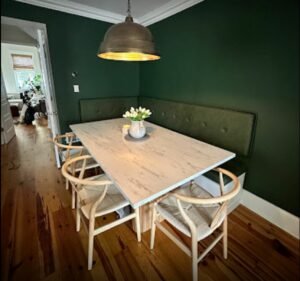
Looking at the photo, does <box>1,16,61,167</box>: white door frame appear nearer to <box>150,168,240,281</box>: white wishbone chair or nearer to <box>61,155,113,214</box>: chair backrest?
<box>61,155,113,214</box>: chair backrest

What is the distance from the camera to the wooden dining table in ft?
3.56

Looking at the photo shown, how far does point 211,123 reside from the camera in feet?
7.23

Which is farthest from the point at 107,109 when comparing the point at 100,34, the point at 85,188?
the point at 85,188

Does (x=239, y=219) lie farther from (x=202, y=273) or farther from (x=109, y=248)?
(x=109, y=248)

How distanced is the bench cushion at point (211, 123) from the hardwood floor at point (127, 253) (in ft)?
2.65

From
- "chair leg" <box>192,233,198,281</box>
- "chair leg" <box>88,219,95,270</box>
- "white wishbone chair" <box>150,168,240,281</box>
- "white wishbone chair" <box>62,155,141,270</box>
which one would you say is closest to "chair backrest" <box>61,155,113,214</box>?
"white wishbone chair" <box>62,155,141,270</box>

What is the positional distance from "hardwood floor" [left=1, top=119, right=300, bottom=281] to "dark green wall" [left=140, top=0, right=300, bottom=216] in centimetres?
43

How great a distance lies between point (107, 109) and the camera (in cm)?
322

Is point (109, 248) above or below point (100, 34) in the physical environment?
below

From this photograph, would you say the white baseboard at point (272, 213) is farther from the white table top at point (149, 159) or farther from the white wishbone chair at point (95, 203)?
the white wishbone chair at point (95, 203)

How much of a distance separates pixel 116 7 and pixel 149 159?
2504 mm

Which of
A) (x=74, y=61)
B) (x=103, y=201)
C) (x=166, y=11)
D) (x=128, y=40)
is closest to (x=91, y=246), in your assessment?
(x=103, y=201)

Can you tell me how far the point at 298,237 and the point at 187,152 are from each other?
131cm

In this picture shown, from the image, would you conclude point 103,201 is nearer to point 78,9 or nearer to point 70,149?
point 70,149
